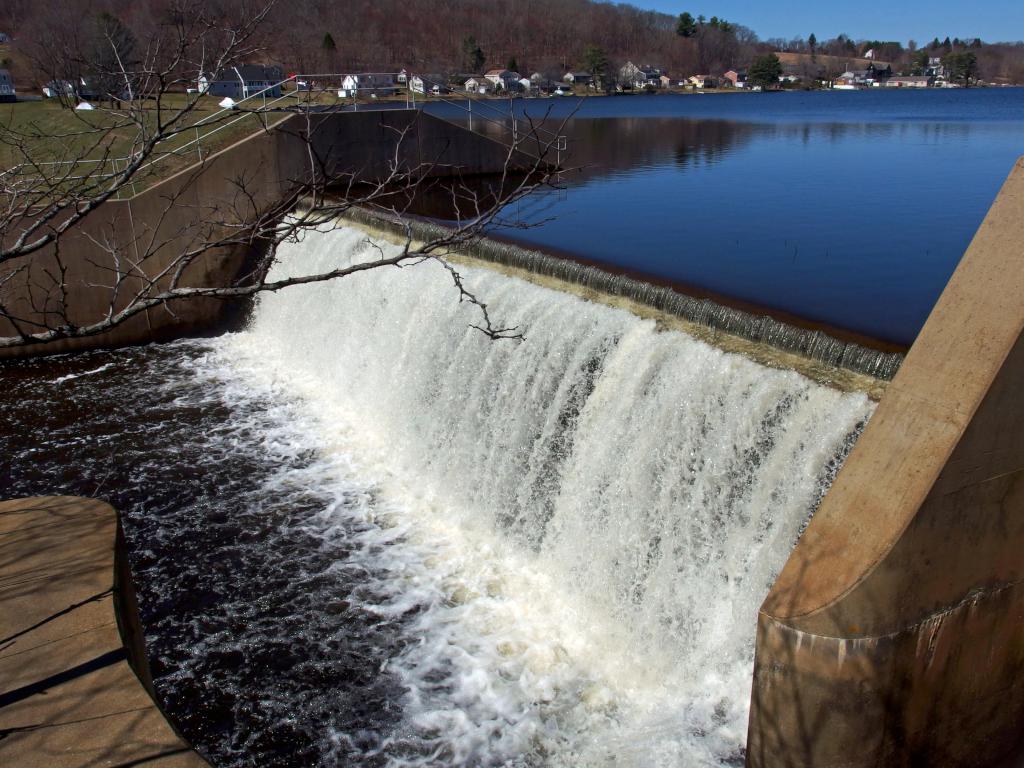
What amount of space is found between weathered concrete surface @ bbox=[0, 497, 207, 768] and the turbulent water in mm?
1388

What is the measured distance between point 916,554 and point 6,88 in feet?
93.2

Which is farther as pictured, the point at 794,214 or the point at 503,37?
the point at 503,37

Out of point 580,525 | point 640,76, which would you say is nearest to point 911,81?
point 640,76

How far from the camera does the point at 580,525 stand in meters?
6.29

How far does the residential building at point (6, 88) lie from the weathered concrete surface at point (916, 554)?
86.1 feet

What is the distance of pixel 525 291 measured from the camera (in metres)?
7.86

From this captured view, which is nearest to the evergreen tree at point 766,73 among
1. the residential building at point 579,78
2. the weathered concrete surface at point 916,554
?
the residential building at point 579,78

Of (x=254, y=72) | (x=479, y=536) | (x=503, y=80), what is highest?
(x=503, y=80)

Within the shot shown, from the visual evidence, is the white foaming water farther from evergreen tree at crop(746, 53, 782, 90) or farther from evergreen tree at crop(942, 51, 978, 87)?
evergreen tree at crop(942, 51, 978, 87)

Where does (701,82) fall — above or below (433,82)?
above

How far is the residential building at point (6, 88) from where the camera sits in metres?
23.6

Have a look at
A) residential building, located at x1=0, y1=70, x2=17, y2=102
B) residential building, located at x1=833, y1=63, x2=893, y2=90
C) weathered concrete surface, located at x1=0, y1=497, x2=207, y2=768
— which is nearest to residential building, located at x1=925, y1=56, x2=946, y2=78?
residential building, located at x1=833, y1=63, x2=893, y2=90

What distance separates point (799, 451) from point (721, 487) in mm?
598

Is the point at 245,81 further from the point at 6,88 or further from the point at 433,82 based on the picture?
the point at 6,88
